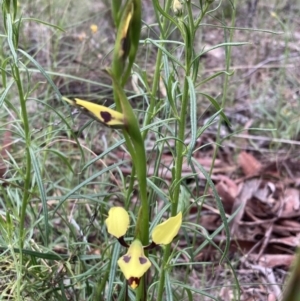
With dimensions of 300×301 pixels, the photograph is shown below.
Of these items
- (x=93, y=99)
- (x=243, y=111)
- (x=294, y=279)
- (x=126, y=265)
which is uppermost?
(x=294, y=279)

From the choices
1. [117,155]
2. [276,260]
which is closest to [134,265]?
[276,260]

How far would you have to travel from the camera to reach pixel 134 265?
620mm

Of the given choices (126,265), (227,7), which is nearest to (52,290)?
(126,265)

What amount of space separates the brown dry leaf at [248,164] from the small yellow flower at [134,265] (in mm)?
1502

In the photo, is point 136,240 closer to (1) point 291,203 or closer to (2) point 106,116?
(2) point 106,116

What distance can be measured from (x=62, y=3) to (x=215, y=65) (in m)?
1.10

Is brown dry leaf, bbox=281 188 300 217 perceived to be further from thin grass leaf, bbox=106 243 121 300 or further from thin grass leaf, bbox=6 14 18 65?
thin grass leaf, bbox=6 14 18 65

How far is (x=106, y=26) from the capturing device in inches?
125

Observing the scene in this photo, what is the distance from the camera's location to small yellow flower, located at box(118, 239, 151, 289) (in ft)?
2.00

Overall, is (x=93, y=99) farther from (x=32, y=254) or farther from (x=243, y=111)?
(x=32, y=254)

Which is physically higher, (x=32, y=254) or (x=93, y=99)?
(x=32, y=254)

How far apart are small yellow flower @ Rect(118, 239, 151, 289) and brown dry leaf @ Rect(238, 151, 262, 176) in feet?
4.93

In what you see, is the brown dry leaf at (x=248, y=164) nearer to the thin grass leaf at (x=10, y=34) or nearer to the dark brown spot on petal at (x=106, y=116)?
the thin grass leaf at (x=10, y=34)

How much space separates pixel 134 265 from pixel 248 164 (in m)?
1.57
